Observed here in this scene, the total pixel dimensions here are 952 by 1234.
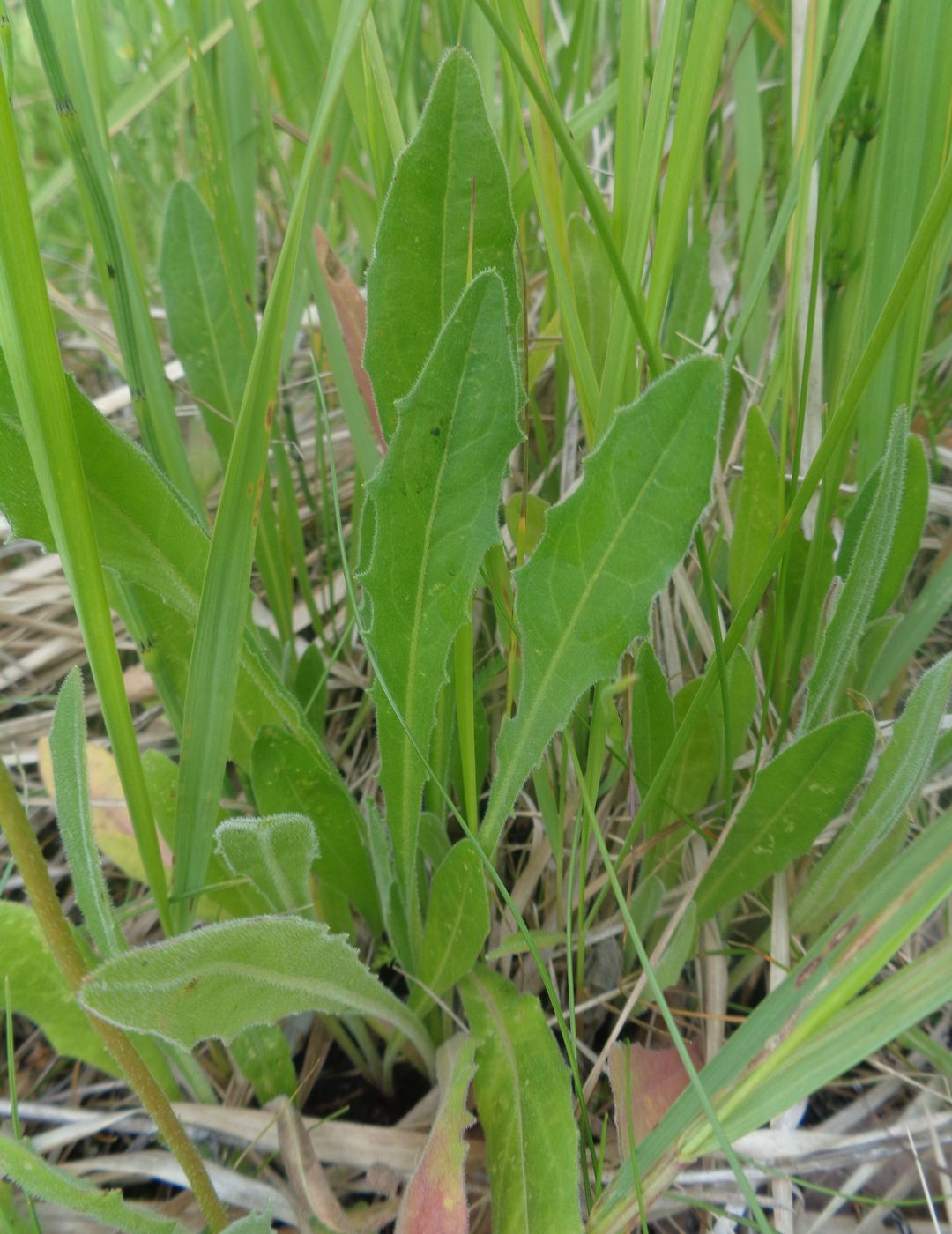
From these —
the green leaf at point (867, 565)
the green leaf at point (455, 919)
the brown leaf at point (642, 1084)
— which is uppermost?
the green leaf at point (867, 565)

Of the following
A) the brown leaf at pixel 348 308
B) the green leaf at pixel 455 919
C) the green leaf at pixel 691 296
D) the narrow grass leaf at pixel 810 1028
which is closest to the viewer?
the narrow grass leaf at pixel 810 1028

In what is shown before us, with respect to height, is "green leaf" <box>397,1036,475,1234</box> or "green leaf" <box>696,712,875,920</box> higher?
"green leaf" <box>696,712,875,920</box>

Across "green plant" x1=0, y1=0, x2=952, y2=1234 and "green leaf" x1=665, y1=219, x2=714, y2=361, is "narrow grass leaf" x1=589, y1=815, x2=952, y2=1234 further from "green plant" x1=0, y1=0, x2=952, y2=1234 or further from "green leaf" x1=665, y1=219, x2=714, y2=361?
"green leaf" x1=665, y1=219, x2=714, y2=361

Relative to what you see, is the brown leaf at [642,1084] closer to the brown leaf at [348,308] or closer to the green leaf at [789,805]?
the green leaf at [789,805]

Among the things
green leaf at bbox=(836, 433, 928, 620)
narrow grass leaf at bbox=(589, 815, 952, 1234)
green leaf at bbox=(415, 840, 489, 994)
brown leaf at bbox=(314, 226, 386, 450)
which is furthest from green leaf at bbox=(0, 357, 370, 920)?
green leaf at bbox=(836, 433, 928, 620)

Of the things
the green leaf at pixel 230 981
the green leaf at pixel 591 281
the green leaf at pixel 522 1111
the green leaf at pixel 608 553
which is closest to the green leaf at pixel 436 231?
the green leaf at pixel 608 553

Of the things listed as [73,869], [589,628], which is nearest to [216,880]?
[73,869]
